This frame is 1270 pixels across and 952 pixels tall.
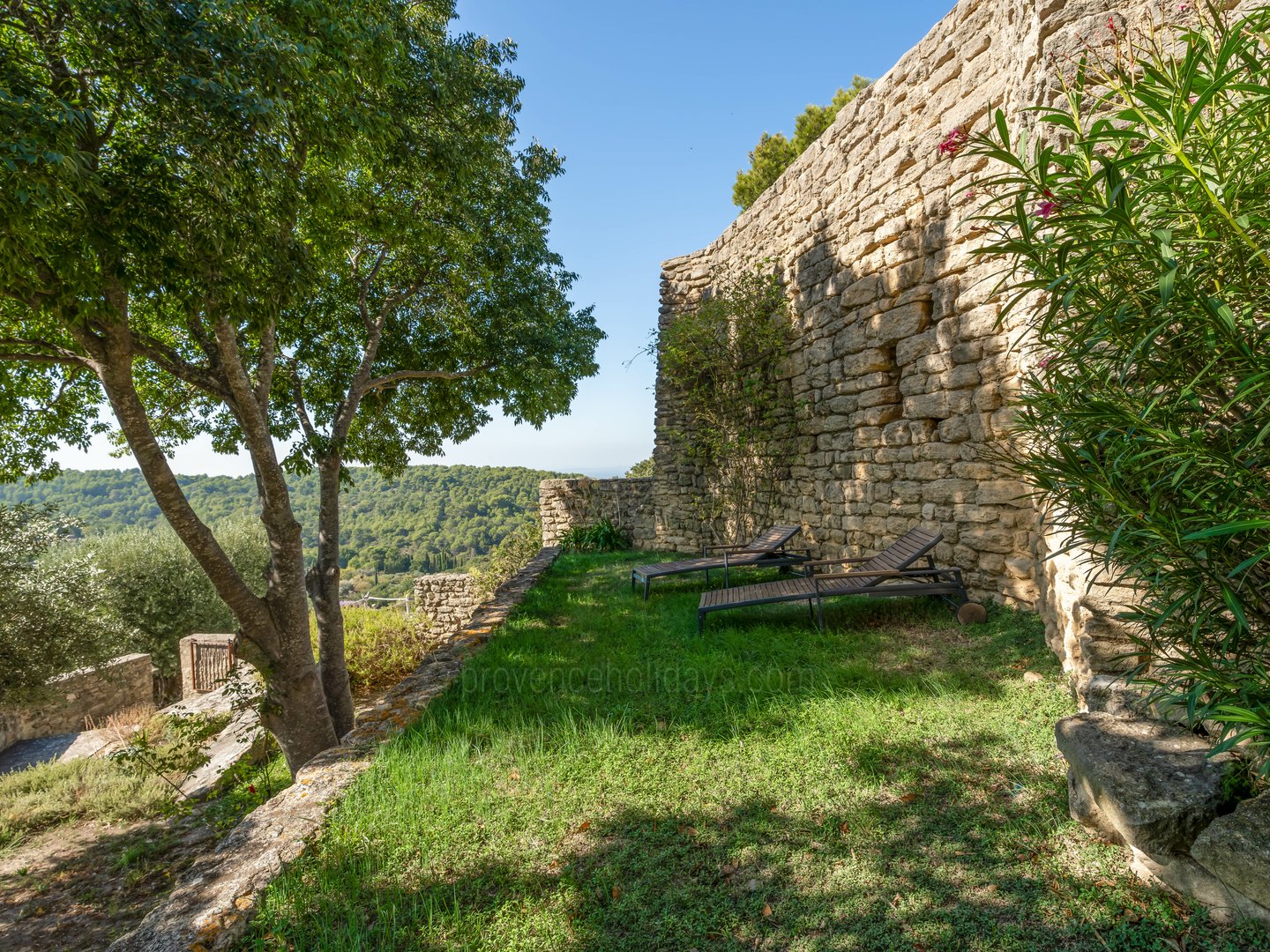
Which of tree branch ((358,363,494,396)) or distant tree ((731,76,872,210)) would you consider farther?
distant tree ((731,76,872,210))

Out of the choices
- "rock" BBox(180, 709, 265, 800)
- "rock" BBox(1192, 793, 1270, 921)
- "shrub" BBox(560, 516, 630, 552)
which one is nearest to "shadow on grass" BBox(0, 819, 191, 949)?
"rock" BBox(180, 709, 265, 800)

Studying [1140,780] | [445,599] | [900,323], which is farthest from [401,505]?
[1140,780]

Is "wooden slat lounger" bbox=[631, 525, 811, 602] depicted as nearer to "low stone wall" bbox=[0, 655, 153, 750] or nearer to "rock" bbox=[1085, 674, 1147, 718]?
"rock" bbox=[1085, 674, 1147, 718]

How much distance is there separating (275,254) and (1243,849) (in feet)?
16.7

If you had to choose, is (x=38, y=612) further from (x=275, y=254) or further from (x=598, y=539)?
(x=275, y=254)

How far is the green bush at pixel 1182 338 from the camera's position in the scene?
117cm

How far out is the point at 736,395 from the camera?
7785mm

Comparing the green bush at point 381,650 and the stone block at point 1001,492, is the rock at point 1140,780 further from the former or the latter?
the green bush at point 381,650

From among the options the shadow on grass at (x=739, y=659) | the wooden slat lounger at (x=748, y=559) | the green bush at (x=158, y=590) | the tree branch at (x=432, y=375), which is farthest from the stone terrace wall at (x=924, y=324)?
the green bush at (x=158, y=590)

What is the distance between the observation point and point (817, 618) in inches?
172

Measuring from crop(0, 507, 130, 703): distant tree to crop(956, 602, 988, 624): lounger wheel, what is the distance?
42.5 ft

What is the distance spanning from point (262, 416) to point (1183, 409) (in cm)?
616

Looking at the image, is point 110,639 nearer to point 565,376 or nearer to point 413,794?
point 565,376

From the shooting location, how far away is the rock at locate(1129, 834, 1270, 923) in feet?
4.56
